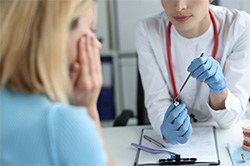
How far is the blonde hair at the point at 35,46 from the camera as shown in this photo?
2.33 feet

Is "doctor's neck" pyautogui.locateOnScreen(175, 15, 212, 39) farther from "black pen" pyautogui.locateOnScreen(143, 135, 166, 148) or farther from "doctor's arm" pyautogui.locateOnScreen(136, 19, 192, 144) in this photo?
"black pen" pyautogui.locateOnScreen(143, 135, 166, 148)

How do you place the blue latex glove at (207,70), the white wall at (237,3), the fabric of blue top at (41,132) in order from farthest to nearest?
the white wall at (237,3), the blue latex glove at (207,70), the fabric of blue top at (41,132)

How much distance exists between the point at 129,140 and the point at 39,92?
724 millimetres

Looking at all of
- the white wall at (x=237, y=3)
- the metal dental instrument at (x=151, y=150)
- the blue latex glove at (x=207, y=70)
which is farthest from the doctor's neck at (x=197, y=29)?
the metal dental instrument at (x=151, y=150)

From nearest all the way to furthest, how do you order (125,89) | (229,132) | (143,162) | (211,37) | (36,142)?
1. (36,142)
2. (143,162)
3. (229,132)
4. (211,37)
5. (125,89)

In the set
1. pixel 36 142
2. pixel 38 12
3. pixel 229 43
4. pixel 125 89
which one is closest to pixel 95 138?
pixel 36 142

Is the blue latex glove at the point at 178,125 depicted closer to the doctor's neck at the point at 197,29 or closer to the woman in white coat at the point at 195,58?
the woman in white coat at the point at 195,58

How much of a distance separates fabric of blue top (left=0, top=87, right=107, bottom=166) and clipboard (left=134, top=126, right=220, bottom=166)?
0.52 metres

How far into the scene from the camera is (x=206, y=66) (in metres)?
1.29

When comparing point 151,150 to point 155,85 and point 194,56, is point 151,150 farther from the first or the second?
point 194,56

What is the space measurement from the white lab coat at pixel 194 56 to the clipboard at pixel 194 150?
7 cm

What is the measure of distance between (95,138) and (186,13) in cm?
81

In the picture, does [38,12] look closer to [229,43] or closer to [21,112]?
[21,112]

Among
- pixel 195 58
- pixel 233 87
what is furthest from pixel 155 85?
pixel 233 87
